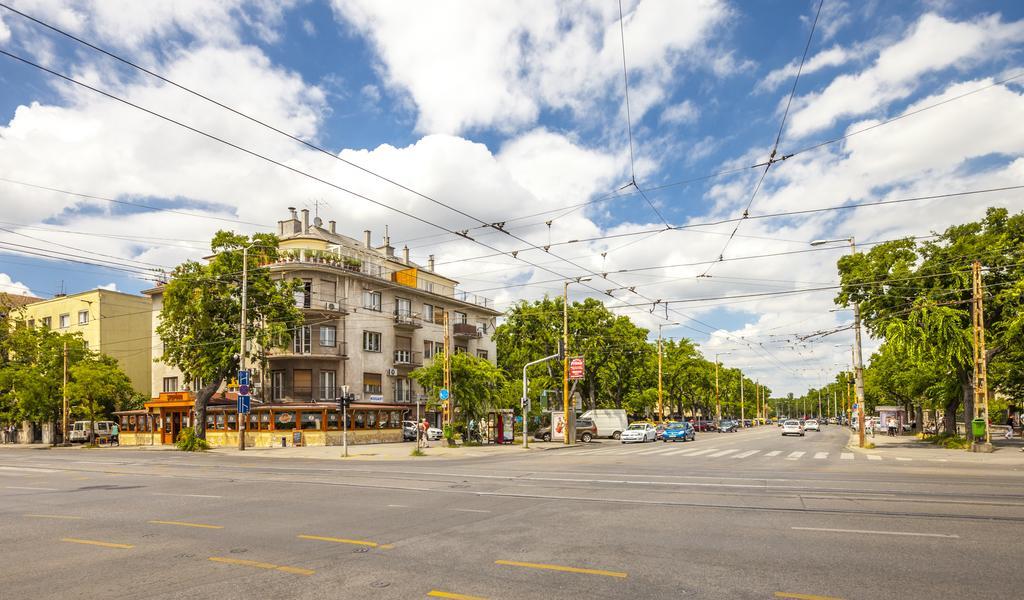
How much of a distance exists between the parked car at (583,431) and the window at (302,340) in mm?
18521

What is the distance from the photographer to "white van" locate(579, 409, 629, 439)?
176 ft

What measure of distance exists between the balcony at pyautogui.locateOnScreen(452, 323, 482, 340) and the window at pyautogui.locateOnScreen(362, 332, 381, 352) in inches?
407

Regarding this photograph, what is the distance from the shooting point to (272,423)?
4391cm

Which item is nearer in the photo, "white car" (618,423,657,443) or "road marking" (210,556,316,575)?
"road marking" (210,556,316,575)

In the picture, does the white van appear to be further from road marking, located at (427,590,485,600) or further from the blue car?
road marking, located at (427,590,485,600)

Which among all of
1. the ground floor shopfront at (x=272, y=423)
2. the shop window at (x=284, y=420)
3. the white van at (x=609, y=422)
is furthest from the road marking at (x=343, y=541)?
the white van at (x=609, y=422)

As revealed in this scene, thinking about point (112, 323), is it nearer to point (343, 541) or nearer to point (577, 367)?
point (577, 367)

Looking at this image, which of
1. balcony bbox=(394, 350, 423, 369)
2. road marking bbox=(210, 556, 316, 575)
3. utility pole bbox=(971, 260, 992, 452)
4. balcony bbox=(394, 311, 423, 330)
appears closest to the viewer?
road marking bbox=(210, 556, 316, 575)

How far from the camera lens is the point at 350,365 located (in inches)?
1978

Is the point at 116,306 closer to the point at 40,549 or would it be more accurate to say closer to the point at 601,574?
the point at 40,549

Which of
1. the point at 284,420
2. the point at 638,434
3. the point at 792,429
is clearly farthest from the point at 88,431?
the point at 792,429

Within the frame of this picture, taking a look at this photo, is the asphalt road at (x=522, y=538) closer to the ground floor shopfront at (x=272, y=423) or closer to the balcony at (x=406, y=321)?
the ground floor shopfront at (x=272, y=423)

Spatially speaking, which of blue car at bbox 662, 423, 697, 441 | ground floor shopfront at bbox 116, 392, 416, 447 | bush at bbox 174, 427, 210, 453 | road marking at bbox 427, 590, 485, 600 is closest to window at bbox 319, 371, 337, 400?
ground floor shopfront at bbox 116, 392, 416, 447

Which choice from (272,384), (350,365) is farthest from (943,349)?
(272,384)
